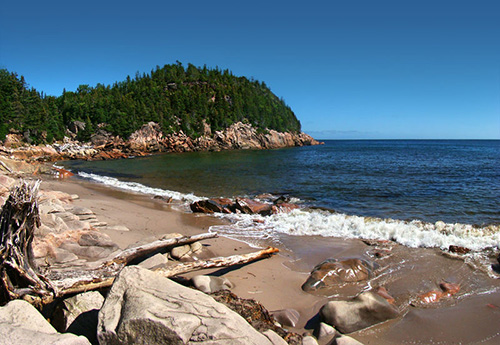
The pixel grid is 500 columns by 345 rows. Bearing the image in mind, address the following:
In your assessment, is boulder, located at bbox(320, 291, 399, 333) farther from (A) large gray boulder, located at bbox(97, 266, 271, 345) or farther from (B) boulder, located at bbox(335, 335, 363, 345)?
(A) large gray boulder, located at bbox(97, 266, 271, 345)

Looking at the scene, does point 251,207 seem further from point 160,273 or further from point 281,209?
point 160,273

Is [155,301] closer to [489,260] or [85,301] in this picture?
[85,301]

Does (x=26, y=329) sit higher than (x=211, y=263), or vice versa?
(x=26, y=329)

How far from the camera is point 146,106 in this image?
89.5m

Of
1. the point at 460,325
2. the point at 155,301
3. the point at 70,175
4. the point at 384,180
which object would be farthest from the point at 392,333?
the point at 70,175

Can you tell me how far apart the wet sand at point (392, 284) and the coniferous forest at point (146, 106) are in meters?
64.2

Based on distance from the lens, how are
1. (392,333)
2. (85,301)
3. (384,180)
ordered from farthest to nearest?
(384,180), (392,333), (85,301)

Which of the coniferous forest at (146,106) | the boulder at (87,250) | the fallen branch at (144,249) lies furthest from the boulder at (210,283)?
the coniferous forest at (146,106)

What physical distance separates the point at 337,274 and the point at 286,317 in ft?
6.71

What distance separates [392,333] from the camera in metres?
4.77

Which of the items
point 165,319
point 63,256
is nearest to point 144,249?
point 63,256

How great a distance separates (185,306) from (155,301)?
38 centimetres

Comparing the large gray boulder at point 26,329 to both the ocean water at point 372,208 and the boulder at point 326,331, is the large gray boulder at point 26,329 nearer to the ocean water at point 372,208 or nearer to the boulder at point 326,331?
the boulder at point 326,331

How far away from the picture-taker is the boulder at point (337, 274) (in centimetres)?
637
